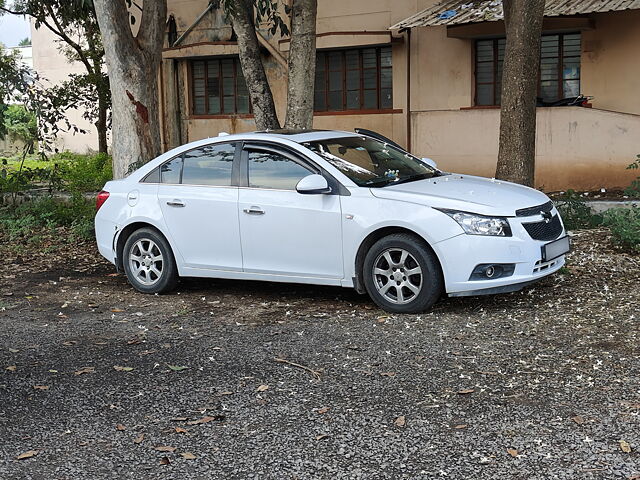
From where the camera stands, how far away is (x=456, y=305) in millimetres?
8102

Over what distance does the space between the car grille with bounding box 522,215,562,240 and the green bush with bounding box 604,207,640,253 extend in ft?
6.38

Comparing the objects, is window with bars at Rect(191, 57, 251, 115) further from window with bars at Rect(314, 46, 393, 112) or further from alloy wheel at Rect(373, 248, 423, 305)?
alloy wheel at Rect(373, 248, 423, 305)

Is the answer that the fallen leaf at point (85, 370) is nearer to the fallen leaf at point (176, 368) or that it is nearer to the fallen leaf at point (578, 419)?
the fallen leaf at point (176, 368)

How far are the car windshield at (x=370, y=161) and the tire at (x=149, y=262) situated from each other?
183 cm

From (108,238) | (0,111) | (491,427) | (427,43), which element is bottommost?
(491,427)

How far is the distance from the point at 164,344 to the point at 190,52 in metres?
14.5

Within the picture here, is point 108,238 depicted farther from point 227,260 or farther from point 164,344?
point 164,344

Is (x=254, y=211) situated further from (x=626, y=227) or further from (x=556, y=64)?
(x=556, y=64)

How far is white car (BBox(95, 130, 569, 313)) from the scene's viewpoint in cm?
760

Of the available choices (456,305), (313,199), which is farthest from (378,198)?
(456,305)

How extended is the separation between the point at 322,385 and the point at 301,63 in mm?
7352

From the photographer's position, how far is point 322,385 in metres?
6.05

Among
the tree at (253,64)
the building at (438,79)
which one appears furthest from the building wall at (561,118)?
the tree at (253,64)

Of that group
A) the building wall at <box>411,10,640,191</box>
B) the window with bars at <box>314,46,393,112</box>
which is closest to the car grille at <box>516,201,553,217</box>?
the building wall at <box>411,10,640,191</box>
